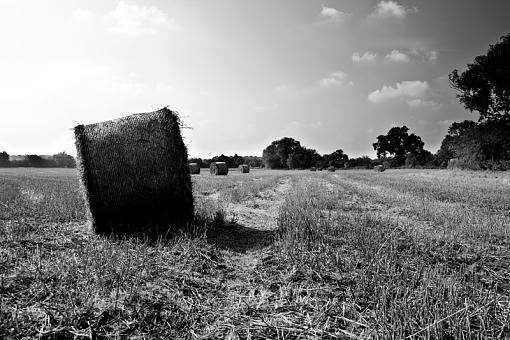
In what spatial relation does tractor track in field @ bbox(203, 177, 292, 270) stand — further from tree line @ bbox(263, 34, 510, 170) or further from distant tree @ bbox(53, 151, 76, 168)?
distant tree @ bbox(53, 151, 76, 168)

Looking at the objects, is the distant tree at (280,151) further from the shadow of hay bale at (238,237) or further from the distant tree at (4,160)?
the shadow of hay bale at (238,237)

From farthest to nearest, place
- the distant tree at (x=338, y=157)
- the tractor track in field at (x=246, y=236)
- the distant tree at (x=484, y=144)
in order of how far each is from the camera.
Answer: the distant tree at (x=338, y=157)
the distant tree at (x=484, y=144)
the tractor track in field at (x=246, y=236)

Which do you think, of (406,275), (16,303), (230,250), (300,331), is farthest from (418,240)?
(16,303)

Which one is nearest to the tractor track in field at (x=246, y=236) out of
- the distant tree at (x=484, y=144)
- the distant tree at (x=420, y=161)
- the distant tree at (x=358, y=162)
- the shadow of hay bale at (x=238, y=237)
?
the shadow of hay bale at (x=238, y=237)

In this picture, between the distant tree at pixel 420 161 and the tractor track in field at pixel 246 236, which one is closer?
the tractor track in field at pixel 246 236

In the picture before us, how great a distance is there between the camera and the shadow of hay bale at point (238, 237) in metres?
5.64

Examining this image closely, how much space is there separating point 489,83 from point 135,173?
33528 millimetres

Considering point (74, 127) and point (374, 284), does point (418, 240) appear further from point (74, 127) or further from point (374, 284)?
point (74, 127)

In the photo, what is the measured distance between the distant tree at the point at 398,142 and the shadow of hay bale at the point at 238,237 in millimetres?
94288

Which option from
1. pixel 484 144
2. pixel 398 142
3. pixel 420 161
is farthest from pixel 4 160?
pixel 398 142

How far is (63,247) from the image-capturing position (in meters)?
5.39

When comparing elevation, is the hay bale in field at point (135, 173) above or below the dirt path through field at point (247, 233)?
above

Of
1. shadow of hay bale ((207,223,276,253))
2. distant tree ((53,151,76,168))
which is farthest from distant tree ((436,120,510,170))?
distant tree ((53,151,76,168))

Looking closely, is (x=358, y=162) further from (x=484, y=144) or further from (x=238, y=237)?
(x=238, y=237)
